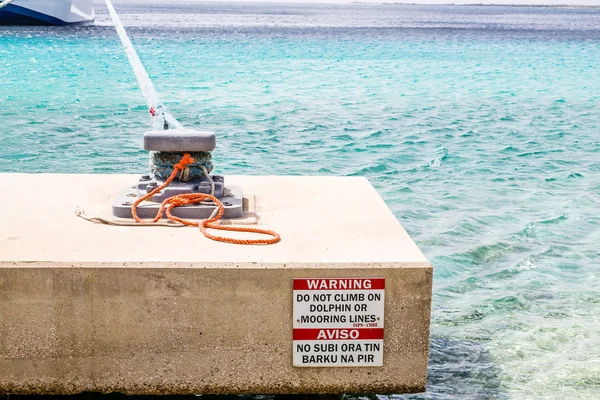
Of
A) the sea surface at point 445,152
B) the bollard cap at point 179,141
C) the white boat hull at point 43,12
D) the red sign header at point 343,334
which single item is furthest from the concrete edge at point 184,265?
the white boat hull at point 43,12

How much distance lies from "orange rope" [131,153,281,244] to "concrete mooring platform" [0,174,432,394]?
0.08 m

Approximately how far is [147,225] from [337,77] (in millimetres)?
23535

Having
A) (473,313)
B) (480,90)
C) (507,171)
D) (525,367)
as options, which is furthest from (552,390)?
(480,90)

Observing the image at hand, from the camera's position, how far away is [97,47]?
44.0m

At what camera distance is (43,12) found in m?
56.4

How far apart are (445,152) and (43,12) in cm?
4789

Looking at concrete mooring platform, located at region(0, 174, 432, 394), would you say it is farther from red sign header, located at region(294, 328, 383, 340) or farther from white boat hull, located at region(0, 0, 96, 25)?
white boat hull, located at region(0, 0, 96, 25)

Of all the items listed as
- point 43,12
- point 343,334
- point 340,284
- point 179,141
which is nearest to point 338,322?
point 343,334

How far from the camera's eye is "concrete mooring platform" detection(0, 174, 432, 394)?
3660 mm

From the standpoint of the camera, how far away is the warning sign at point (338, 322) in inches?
146

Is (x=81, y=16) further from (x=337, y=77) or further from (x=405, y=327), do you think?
(x=405, y=327)

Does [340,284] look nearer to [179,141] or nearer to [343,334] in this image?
[343,334]

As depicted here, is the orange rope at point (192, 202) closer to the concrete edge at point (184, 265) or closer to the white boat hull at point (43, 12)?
the concrete edge at point (184, 265)

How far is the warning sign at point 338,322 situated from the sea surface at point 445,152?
3.84 ft
